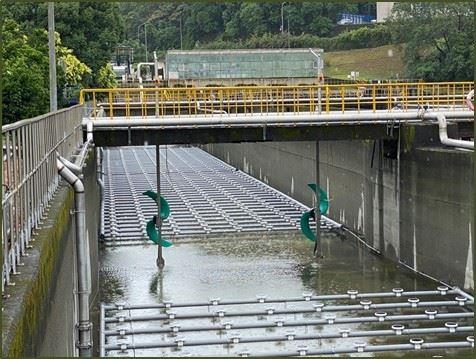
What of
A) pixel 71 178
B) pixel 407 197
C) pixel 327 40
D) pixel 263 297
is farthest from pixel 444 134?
pixel 327 40

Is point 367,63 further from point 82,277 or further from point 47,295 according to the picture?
point 47,295

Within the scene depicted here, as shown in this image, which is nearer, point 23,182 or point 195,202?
point 23,182

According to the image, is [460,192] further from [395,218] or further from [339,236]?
[339,236]

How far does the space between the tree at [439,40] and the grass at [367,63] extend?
9959 mm

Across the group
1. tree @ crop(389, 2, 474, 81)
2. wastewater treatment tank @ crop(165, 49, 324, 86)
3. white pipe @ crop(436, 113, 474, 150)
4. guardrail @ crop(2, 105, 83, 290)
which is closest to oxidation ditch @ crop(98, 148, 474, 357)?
white pipe @ crop(436, 113, 474, 150)

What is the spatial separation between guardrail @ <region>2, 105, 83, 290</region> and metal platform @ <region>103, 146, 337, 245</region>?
589 inches

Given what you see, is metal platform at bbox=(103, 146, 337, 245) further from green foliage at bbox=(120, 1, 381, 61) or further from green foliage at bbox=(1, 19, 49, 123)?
green foliage at bbox=(120, 1, 381, 61)

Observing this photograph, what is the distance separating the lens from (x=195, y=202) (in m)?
32.2

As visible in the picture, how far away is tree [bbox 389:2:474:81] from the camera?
54.2 metres

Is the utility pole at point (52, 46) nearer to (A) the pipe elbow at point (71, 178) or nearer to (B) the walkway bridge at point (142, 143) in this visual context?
(B) the walkway bridge at point (142, 143)

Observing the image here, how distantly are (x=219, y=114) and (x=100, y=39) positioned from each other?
73.9 feet

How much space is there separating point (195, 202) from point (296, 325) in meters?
17.7

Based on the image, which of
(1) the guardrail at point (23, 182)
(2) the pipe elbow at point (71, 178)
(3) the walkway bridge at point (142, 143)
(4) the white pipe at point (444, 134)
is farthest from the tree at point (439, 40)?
(2) the pipe elbow at point (71, 178)

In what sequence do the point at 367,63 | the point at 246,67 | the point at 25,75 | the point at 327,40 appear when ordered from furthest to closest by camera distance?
the point at 327,40 < the point at 367,63 < the point at 246,67 < the point at 25,75
